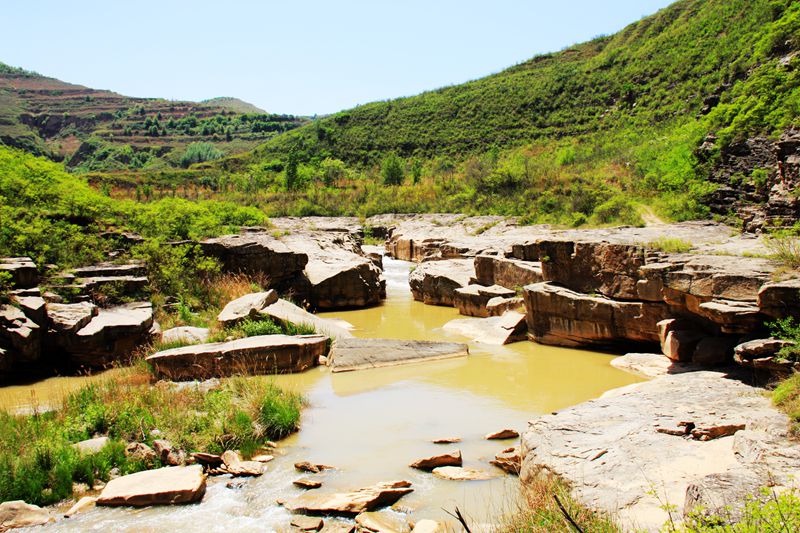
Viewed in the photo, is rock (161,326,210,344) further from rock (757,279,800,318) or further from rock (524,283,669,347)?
rock (757,279,800,318)

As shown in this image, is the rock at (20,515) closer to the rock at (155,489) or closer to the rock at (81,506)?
the rock at (81,506)

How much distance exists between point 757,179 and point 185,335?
12881 mm

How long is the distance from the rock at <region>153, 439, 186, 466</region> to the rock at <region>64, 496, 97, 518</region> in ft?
2.52

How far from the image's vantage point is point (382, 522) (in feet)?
15.0

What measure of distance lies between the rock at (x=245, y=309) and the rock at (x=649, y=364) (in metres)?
6.42

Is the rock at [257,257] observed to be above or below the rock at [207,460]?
above

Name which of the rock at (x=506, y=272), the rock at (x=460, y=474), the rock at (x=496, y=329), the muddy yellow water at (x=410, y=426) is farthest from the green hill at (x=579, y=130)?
the rock at (x=460, y=474)

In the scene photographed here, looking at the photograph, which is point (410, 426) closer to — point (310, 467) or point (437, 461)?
point (437, 461)

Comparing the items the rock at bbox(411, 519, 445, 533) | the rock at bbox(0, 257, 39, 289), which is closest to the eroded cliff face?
the rock at bbox(411, 519, 445, 533)

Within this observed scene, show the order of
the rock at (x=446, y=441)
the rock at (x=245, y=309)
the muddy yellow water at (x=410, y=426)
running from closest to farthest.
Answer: the muddy yellow water at (x=410, y=426)
the rock at (x=446, y=441)
the rock at (x=245, y=309)

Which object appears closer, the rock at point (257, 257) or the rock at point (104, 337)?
the rock at point (104, 337)

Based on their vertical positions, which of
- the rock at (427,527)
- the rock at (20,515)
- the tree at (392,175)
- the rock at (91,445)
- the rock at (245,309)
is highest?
the tree at (392,175)

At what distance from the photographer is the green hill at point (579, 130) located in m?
17.0

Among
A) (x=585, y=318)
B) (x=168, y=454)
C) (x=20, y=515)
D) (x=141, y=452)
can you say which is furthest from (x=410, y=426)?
(x=585, y=318)
